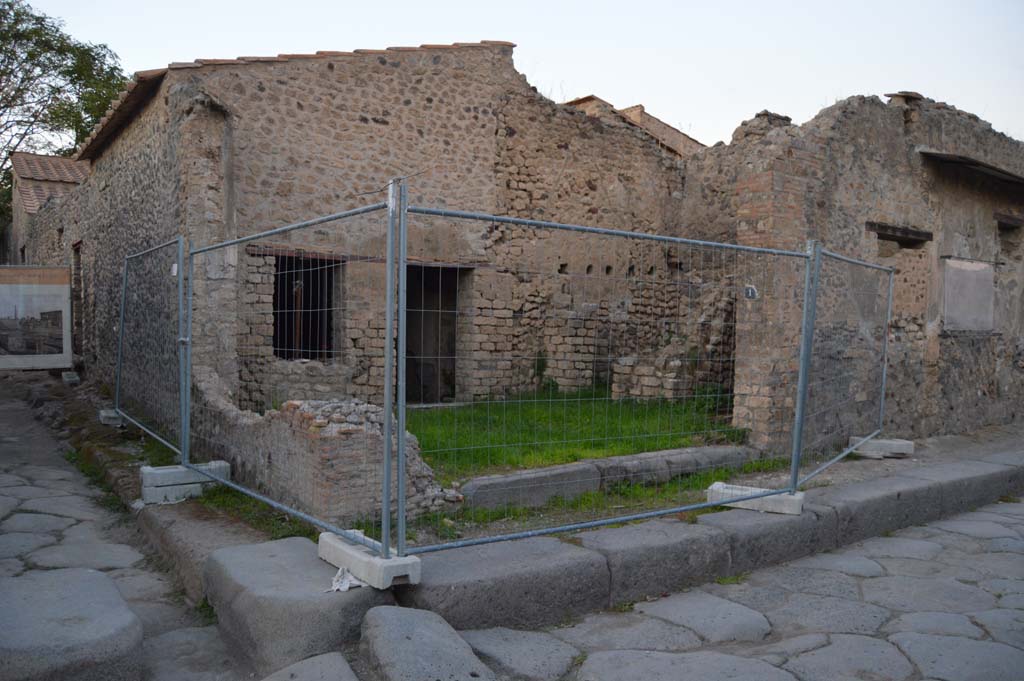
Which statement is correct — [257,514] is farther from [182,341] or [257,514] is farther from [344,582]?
[344,582]

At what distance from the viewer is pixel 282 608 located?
3037 mm

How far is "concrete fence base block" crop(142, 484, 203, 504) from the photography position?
16.8ft

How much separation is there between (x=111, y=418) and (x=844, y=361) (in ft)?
23.4

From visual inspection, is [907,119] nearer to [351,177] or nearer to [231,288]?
[351,177]

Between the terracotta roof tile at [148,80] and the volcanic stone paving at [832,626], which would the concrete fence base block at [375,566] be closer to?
the volcanic stone paving at [832,626]

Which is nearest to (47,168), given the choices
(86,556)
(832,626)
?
(86,556)

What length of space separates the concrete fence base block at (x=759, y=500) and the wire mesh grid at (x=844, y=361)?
1912mm

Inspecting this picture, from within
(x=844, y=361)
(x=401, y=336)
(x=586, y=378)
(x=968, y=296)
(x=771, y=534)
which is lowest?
(x=771, y=534)

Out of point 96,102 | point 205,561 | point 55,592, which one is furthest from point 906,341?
point 96,102

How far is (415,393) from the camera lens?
9305 mm

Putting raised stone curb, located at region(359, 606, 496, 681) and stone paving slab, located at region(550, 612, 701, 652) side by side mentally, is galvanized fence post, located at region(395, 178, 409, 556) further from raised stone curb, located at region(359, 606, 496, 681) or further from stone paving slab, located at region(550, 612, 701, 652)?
stone paving slab, located at region(550, 612, 701, 652)

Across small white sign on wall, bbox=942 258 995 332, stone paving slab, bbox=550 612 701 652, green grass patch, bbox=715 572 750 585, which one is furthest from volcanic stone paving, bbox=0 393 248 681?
small white sign on wall, bbox=942 258 995 332

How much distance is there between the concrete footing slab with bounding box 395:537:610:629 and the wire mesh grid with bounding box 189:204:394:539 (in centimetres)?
76

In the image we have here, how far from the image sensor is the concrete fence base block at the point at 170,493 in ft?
16.8
